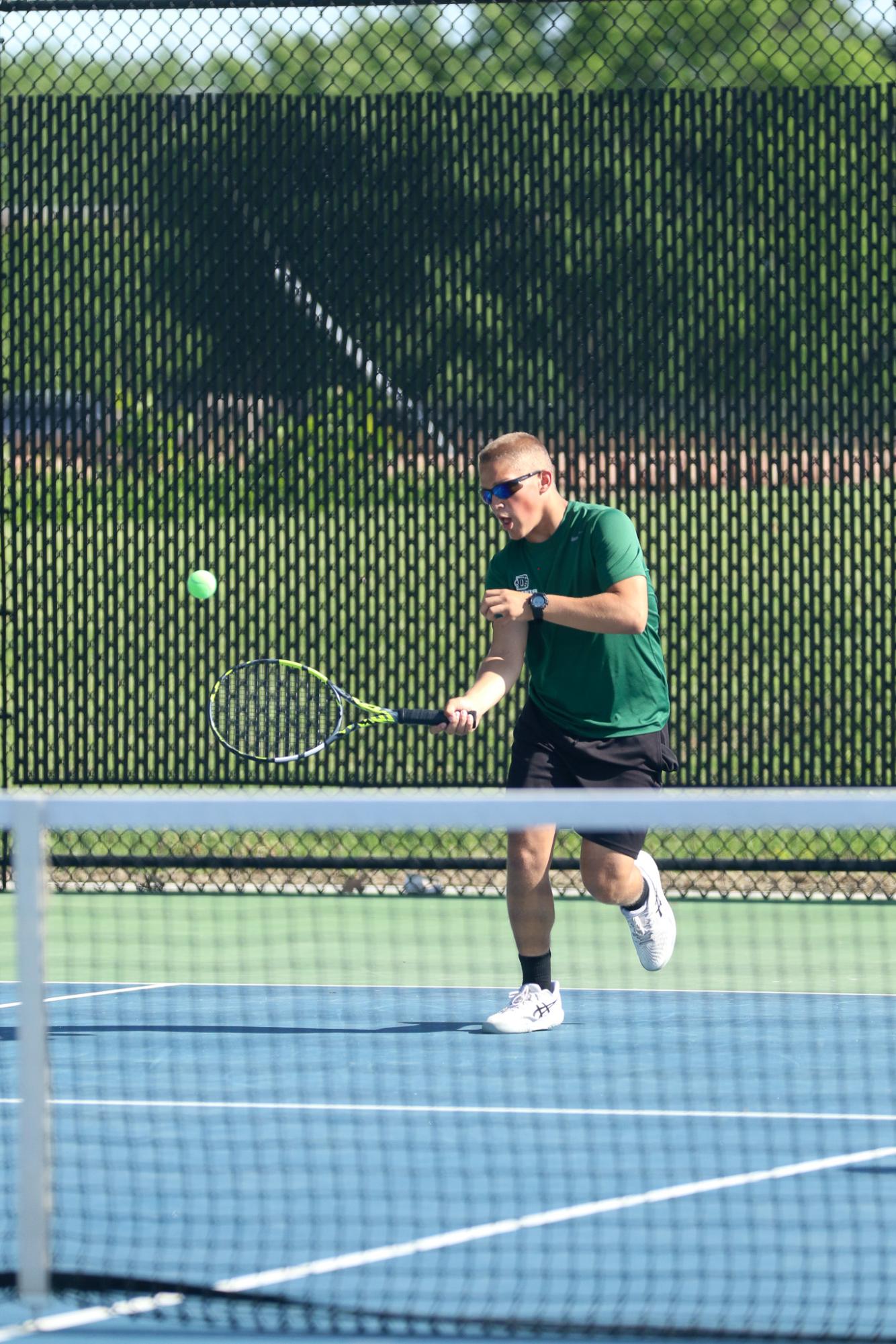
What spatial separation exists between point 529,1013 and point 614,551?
1.25 metres

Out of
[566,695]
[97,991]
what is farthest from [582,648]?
[97,991]

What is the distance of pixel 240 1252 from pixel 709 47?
970 inches

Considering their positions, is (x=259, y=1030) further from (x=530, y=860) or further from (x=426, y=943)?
(x=426, y=943)

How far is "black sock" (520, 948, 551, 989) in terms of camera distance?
561 cm

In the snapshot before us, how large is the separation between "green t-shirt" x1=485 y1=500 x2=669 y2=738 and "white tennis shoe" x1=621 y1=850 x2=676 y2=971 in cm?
40

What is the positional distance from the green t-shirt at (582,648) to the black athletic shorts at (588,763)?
0.03 metres

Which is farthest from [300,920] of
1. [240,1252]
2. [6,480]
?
[240,1252]

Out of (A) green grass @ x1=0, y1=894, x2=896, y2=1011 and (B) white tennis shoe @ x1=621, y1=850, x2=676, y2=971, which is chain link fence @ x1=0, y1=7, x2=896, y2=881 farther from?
(B) white tennis shoe @ x1=621, y1=850, x2=676, y2=971

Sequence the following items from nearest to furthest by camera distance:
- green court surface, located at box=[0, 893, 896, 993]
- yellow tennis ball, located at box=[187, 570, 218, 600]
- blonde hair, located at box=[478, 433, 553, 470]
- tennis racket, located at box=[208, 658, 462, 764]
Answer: blonde hair, located at box=[478, 433, 553, 470] → tennis racket, located at box=[208, 658, 462, 764] → green court surface, located at box=[0, 893, 896, 993] → yellow tennis ball, located at box=[187, 570, 218, 600]

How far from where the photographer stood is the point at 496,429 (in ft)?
25.3

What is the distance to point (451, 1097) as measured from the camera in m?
4.92

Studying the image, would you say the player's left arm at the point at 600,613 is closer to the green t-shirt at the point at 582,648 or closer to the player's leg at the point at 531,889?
the green t-shirt at the point at 582,648

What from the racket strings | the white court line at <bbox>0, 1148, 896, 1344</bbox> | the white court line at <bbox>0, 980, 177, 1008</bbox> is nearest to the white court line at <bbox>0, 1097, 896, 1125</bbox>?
the white court line at <bbox>0, 1148, 896, 1344</bbox>

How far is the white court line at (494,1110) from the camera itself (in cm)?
471
